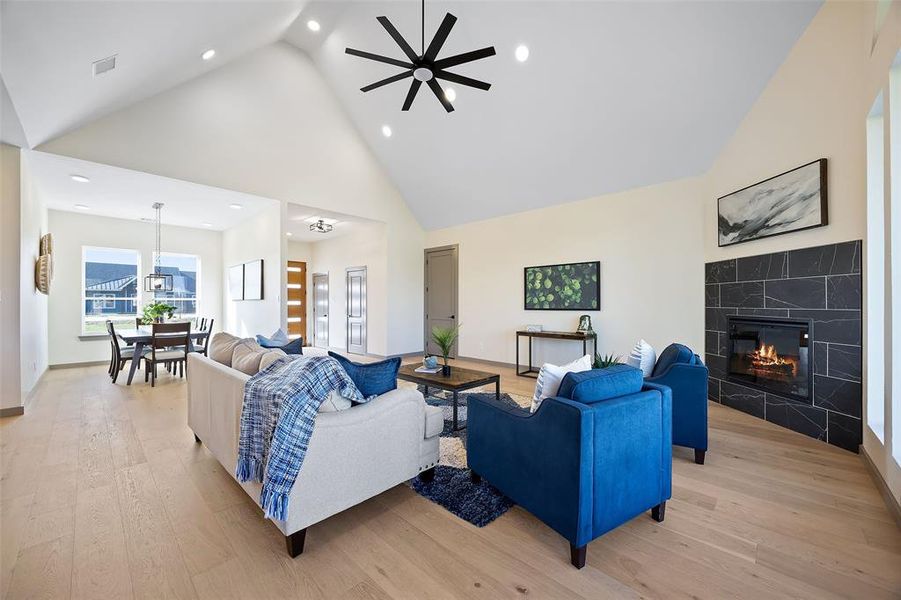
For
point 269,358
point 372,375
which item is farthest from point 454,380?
point 269,358

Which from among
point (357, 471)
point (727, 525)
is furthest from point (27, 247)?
point (727, 525)

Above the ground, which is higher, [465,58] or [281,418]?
[465,58]

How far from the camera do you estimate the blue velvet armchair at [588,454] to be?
5.38 feet

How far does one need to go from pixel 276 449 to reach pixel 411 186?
20.1ft

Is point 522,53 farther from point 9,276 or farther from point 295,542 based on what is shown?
point 9,276

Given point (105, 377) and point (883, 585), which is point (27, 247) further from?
point (883, 585)

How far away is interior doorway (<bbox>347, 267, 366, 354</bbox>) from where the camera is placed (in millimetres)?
8116

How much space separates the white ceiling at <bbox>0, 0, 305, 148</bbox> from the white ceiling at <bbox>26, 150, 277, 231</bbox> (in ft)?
1.96

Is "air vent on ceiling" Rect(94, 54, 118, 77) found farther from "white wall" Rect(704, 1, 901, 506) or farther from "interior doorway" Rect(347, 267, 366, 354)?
"white wall" Rect(704, 1, 901, 506)

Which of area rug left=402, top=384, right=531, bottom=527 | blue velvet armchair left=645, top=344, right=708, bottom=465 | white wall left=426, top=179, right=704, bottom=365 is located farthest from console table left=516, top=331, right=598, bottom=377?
area rug left=402, top=384, right=531, bottom=527

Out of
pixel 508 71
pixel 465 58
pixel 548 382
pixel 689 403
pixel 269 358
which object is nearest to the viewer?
pixel 548 382

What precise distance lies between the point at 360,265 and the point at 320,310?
2.23 meters

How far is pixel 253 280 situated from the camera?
21.8ft

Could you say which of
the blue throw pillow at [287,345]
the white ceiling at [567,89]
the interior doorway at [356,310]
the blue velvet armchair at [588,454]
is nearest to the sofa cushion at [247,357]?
the blue throw pillow at [287,345]
